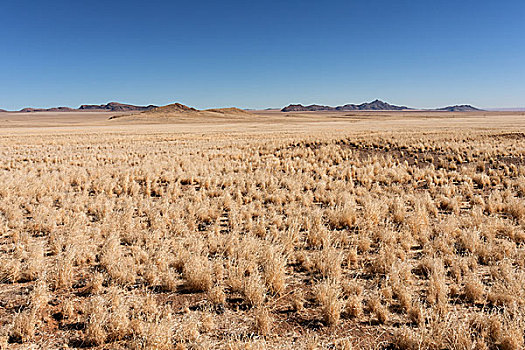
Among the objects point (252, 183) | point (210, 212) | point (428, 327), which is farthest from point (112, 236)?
point (252, 183)

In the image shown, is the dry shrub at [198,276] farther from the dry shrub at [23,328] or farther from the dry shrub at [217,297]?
the dry shrub at [23,328]

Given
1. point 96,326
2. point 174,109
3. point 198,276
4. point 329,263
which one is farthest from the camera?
point 174,109

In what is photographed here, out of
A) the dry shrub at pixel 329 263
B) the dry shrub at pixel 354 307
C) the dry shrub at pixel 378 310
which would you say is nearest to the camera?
the dry shrub at pixel 378 310

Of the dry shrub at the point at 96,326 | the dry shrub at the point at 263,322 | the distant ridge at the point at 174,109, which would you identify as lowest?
the dry shrub at the point at 263,322

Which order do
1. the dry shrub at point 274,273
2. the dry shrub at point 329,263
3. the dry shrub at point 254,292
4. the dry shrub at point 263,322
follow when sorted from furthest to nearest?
the dry shrub at point 329,263 → the dry shrub at point 274,273 → the dry shrub at point 254,292 → the dry shrub at point 263,322

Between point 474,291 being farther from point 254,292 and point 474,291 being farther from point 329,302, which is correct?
point 254,292

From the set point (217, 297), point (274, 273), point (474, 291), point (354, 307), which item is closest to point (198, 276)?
point (217, 297)

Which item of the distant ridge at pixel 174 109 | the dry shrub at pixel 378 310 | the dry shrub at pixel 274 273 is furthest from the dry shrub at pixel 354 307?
the distant ridge at pixel 174 109

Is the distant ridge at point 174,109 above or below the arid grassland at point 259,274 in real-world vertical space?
above

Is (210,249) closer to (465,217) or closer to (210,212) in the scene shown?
(210,212)

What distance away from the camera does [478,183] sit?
13.0 metres

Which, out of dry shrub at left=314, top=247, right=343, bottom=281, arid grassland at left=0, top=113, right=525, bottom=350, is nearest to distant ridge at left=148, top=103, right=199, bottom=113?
arid grassland at left=0, top=113, right=525, bottom=350

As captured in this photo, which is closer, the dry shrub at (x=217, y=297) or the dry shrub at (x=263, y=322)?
the dry shrub at (x=263, y=322)

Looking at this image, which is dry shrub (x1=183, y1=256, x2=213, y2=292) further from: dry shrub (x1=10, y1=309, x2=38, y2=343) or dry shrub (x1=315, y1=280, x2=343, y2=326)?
dry shrub (x1=10, y1=309, x2=38, y2=343)
